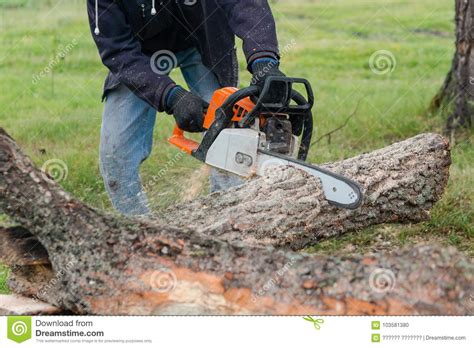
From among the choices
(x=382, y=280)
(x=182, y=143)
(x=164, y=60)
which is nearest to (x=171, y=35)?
(x=164, y=60)

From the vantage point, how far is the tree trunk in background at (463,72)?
5.29 meters

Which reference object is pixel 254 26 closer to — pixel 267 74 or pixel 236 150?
pixel 267 74

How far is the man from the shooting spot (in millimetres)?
3334

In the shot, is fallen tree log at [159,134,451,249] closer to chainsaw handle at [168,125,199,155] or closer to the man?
chainsaw handle at [168,125,199,155]

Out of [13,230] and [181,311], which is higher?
[13,230]

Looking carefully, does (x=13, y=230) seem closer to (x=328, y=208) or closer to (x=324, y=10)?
(x=328, y=208)

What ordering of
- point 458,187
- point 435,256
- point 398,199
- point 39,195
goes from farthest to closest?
point 458,187 → point 398,199 → point 39,195 → point 435,256

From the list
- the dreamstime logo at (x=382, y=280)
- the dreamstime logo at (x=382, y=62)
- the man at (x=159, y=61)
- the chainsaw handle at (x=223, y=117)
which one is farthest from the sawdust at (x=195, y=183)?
the dreamstime logo at (x=382, y=62)

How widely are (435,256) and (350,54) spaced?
7254mm

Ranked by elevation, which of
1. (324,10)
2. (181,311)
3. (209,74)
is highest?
(324,10)

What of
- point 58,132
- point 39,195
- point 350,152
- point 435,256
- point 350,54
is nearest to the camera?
point 435,256

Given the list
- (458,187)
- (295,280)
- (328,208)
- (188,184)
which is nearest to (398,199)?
(328,208)

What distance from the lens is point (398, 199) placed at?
345 centimetres

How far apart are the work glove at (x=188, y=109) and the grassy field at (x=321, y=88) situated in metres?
0.94
